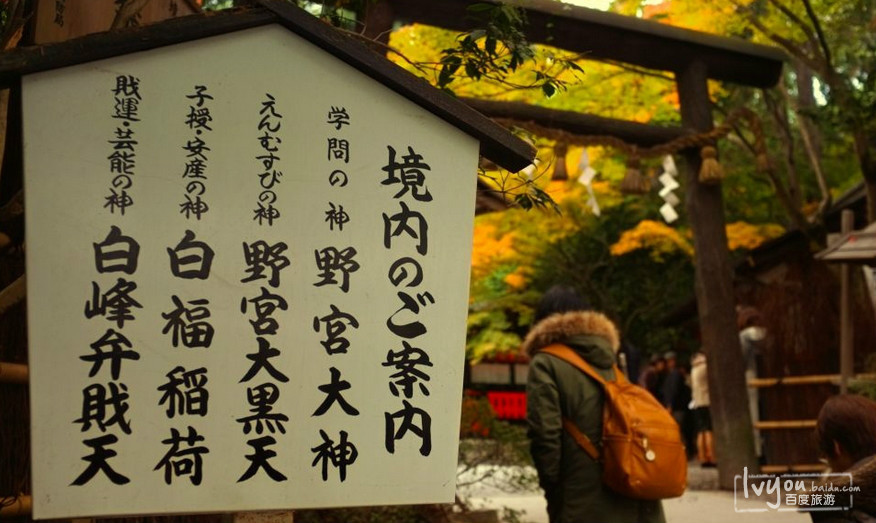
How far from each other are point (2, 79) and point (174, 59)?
51 centimetres

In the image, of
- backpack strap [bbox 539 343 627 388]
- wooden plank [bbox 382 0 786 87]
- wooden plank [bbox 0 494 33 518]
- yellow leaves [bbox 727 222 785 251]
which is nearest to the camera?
wooden plank [bbox 0 494 33 518]

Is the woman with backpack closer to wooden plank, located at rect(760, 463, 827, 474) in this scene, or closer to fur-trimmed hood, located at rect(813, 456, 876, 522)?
fur-trimmed hood, located at rect(813, 456, 876, 522)

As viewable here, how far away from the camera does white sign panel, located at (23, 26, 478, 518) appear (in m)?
2.71

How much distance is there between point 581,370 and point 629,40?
259 inches

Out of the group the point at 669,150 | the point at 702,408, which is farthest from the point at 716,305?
the point at 702,408

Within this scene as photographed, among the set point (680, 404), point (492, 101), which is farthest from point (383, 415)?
point (680, 404)

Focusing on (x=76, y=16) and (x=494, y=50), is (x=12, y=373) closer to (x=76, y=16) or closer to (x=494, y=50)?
(x=76, y=16)

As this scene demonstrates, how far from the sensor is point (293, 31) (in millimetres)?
3072

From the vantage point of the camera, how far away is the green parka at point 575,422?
15.9 ft

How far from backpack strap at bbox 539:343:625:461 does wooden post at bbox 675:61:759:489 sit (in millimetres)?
6371

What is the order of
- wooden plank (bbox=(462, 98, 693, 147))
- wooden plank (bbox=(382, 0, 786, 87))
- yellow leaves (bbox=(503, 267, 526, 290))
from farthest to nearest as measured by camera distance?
yellow leaves (bbox=(503, 267, 526, 290)) → wooden plank (bbox=(462, 98, 693, 147)) → wooden plank (bbox=(382, 0, 786, 87))

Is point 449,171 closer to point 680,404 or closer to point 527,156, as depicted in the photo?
point 527,156

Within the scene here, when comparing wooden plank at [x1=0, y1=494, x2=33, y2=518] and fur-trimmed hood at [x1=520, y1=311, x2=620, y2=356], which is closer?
wooden plank at [x1=0, y1=494, x2=33, y2=518]

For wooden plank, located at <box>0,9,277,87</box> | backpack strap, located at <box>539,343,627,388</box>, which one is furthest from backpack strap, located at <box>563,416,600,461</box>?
wooden plank, located at <box>0,9,277,87</box>
